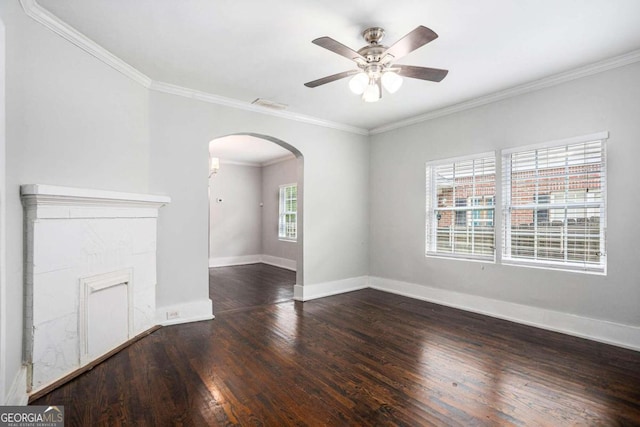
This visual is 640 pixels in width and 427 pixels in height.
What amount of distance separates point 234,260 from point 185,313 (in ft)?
14.7

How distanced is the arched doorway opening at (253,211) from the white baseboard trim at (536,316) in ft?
9.67

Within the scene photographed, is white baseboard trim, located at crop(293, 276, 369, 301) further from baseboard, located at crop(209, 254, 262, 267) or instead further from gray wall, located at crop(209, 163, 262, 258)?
gray wall, located at crop(209, 163, 262, 258)

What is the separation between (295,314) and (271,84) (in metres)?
2.85

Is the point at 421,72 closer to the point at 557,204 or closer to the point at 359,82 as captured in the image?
the point at 359,82

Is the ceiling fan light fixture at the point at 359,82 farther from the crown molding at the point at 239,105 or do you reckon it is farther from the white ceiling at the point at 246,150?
the white ceiling at the point at 246,150

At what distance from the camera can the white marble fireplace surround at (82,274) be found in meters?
2.24

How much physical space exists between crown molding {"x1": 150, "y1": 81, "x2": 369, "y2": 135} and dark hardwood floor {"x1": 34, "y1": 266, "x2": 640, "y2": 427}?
9.00 ft

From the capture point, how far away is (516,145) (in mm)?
3803

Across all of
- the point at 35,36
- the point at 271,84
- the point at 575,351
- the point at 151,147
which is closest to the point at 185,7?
the point at 35,36

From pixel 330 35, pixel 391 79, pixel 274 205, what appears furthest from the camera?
pixel 274 205

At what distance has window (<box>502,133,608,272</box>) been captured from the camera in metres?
3.28

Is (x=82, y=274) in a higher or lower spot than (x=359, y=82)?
lower

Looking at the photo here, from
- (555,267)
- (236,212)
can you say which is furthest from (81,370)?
(236,212)

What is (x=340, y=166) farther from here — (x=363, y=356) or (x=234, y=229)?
(x=234, y=229)
